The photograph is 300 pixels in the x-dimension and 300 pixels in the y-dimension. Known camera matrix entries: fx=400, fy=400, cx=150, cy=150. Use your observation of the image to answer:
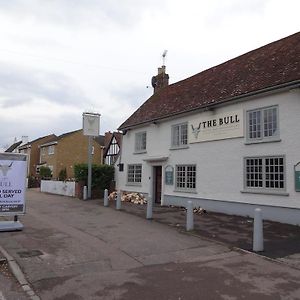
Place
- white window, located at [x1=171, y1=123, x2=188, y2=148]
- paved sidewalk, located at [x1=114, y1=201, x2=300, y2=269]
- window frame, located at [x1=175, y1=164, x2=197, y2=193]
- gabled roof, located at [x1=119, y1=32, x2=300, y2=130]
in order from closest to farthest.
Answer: paved sidewalk, located at [x1=114, y1=201, x2=300, y2=269]
gabled roof, located at [x1=119, y1=32, x2=300, y2=130]
window frame, located at [x1=175, y1=164, x2=197, y2=193]
white window, located at [x1=171, y1=123, x2=188, y2=148]

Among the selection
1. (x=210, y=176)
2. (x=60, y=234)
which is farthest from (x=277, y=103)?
(x=60, y=234)

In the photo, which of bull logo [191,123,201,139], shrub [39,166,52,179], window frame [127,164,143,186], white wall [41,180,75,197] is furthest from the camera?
shrub [39,166,52,179]

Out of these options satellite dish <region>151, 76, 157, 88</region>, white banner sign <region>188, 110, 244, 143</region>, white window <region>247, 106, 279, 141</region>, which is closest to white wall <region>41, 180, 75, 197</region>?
satellite dish <region>151, 76, 157, 88</region>

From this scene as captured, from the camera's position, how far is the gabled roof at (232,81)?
53.3 ft

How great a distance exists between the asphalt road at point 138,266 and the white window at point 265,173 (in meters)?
4.40

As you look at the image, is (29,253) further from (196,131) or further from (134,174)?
(134,174)

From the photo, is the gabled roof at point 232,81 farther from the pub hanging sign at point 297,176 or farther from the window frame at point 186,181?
the pub hanging sign at point 297,176

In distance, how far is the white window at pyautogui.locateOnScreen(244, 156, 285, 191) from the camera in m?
15.3

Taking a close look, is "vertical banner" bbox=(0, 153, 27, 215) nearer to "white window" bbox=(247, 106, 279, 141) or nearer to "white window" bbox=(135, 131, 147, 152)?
"white window" bbox=(247, 106, 279, 141)

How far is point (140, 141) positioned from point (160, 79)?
6.54m

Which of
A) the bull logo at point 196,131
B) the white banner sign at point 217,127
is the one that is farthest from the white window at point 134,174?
the bull logo at point 196,131

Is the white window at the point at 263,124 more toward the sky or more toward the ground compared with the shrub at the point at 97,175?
more toward the sky

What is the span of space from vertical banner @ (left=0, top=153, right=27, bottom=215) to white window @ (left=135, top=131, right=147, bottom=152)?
38.6 feet

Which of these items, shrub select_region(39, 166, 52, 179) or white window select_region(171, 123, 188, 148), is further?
shrub select_region(39, 166, 52, 179)
